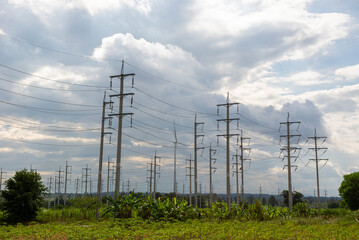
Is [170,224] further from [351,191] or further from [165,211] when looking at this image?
[351,191]

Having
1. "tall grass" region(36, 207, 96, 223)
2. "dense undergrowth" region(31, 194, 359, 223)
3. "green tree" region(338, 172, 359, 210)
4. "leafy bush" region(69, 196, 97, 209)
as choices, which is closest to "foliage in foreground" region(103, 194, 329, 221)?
"dense undergrowth" region(31, 194, 359, 223)

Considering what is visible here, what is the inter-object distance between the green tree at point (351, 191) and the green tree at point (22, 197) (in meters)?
36.8

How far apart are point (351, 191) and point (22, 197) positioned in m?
38.5

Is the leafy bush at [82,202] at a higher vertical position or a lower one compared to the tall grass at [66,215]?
higher

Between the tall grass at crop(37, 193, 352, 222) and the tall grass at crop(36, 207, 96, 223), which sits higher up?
the tall grass at crop(37, 193, 352, 222)

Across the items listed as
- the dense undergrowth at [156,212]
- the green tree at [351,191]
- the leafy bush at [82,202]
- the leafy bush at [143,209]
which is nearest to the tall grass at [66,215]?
the dense undergrowth at [156,212]

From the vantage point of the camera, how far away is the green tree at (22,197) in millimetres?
26641

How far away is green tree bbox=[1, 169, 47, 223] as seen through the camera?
26641mm

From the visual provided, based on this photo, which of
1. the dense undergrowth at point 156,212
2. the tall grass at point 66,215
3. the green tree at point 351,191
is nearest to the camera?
the dense undergrowth at point 156,212

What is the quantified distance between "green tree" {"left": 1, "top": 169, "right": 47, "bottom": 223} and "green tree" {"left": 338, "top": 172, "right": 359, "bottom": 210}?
36776 millimetres

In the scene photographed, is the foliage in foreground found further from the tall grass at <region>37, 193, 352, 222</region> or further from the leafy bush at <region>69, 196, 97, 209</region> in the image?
the leafy bush at <region>69, 196, 97, 209</region>

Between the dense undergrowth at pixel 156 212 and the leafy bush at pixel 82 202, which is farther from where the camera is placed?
the leafy bush at pixel 82 202

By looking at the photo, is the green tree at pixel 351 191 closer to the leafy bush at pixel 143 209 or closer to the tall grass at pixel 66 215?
the leafy bush at pixel 143 209

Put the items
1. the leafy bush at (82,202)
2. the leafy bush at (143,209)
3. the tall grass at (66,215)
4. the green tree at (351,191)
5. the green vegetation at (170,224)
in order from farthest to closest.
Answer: the green tree at (351,191)
the leafy bush at (82,202)
the tall grass at (66,215)
the leafy bush at (143,209)
the green vegetation at (170,224)
